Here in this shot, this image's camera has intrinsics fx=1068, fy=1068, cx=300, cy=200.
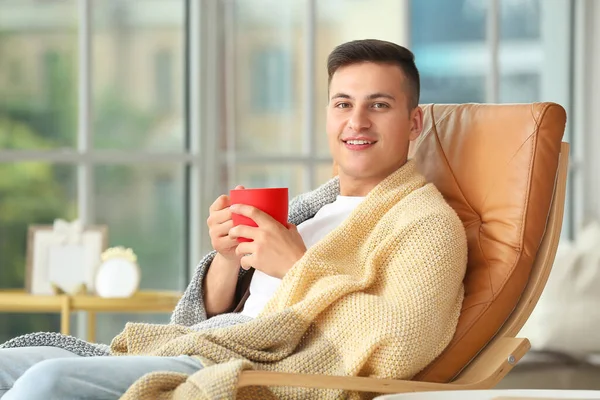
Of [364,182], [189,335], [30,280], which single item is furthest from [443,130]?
[30,280]

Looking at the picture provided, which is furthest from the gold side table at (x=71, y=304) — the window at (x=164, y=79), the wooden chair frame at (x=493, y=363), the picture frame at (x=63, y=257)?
the wooden chair frame at (x=493, y=363)

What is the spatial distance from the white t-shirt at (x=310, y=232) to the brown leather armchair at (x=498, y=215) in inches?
8.8

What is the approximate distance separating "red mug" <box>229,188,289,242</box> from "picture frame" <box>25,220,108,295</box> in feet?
5.34

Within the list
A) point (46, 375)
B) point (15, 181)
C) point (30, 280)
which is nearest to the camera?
point (46, 375)

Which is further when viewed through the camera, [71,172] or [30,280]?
[71,172]

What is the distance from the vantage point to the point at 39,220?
4.12 meters

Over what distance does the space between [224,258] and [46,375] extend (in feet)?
2.32

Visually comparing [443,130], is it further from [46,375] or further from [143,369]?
[46,375]

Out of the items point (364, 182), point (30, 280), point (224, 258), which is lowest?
point (30, 280)

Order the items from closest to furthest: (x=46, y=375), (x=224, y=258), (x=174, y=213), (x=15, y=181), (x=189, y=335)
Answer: (x=46, y=375)
(x=189, y=335)
(x=224, y=258)
(x=15, y=181)
(x=174, y=213)

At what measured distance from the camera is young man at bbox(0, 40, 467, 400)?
1909mm

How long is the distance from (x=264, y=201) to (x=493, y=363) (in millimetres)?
565

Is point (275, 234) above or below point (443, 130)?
below

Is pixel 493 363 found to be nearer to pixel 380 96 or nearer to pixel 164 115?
pixel 380 96
